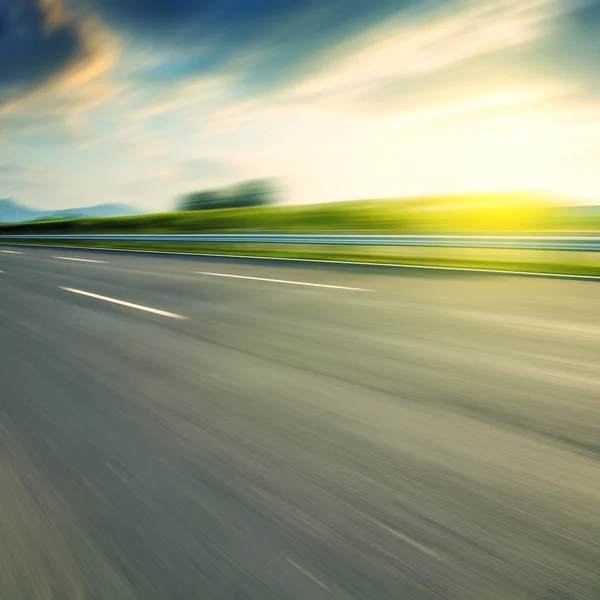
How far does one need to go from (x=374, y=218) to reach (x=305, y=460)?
75.6 feet

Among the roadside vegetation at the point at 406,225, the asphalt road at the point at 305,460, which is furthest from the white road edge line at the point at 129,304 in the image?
the roadside vegetation at the point at 406,225

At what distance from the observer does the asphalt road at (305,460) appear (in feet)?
6.44

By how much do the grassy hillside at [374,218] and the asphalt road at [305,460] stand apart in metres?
10.6

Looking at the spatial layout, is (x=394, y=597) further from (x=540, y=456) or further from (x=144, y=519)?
(x=540, y=456)

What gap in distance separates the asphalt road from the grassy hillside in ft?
34.8

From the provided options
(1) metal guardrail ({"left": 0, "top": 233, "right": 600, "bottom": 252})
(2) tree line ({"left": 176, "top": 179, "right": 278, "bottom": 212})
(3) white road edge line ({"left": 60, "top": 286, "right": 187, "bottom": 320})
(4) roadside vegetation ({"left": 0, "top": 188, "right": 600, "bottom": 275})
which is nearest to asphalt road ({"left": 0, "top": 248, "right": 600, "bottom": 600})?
(3) white road edge line ({"left": 60, "top": 286, "right": 187, "bottom": 320})

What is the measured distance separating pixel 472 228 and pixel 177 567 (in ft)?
59.9

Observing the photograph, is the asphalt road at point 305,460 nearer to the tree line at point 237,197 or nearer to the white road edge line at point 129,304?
the white road edge line at point 129,304

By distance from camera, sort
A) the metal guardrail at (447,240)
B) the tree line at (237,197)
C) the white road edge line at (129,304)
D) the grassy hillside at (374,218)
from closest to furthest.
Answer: the white road edge line at (129,304)
the metal guardrail at (447,240)
the grassy hillside at (374,218)
the tree line at (237,197)

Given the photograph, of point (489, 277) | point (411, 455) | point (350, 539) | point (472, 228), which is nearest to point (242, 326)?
point (411, 455)

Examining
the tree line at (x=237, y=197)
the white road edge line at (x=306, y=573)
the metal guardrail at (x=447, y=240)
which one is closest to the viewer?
the white road edge line at (x=306, y=573)

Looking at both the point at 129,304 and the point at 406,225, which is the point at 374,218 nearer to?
the point at 406,225

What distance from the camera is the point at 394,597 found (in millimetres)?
1811

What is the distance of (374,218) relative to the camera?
25156 mm
